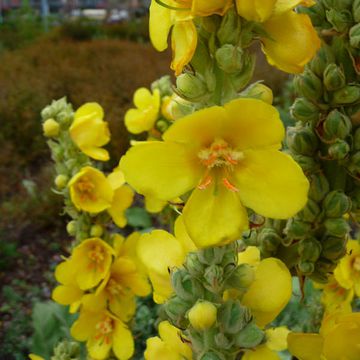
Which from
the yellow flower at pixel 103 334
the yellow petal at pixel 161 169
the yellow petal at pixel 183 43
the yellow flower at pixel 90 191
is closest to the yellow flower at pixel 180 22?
the yellow petal at pixel 183 43

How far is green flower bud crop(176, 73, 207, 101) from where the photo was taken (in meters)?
0.90

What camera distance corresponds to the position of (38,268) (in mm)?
5395

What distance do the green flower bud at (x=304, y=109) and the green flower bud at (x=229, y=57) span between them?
1.19 ft

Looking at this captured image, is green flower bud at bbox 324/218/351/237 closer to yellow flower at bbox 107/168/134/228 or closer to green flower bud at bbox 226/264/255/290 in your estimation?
green flower bud at bbox 226/264/255/290

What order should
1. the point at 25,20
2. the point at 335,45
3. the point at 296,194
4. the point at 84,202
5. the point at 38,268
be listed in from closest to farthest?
1. the point at 296,194
2. the point at 335,45
3. the point at 84,202
4. the point at 38,268
5. the point at 25,20

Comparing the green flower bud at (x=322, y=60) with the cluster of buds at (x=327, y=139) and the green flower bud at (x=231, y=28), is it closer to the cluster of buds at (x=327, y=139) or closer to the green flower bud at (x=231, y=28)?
Answer: the cluster of buds at (x=327, y=139)

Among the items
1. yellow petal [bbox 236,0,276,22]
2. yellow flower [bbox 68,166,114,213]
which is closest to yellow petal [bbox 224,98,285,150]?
yellow petal [bbox 236,0,276,22]

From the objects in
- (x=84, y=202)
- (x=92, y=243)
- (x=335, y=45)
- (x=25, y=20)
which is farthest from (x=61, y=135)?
(x=25, y=20)

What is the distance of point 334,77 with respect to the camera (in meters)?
1.16

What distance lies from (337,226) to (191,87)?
18.5 inches

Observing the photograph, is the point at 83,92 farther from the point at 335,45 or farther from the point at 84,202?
the point at 335,45

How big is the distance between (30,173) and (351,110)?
6.10 m

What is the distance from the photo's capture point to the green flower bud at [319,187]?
1.23 m

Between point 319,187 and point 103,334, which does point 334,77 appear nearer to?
point 319,187
